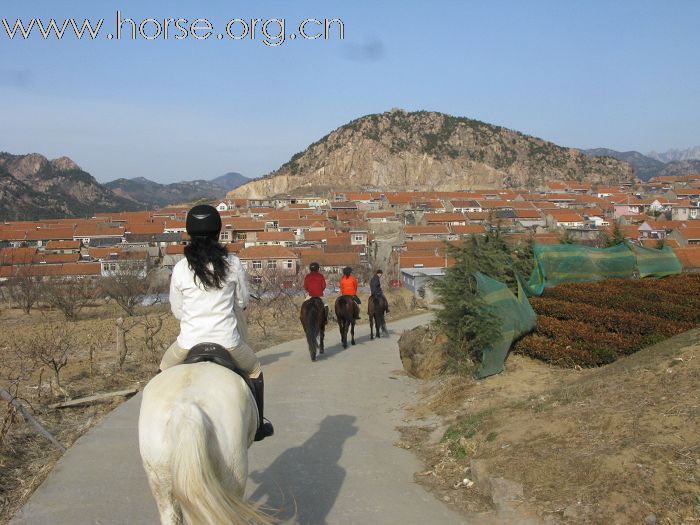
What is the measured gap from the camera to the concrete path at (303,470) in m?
5.36

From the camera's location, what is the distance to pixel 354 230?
92125 millimetres

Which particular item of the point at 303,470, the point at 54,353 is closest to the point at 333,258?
the point at 54,353

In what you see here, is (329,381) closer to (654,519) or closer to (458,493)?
(458,493)

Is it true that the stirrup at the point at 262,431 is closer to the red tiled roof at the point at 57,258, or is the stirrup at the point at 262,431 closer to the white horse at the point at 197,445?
the white horse at the point at 197,445

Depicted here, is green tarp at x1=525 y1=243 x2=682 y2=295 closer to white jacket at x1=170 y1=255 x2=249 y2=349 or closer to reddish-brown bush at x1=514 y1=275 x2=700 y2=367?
reddish-brown bush at x1=514 y1=275 x2=700 y2=367

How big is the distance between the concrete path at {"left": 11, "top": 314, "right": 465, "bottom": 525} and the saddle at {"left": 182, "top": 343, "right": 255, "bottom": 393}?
3.41 ft

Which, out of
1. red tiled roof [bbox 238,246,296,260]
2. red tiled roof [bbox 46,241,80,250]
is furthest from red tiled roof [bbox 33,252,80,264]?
red tiled roof [bbox 238,246,296,260]

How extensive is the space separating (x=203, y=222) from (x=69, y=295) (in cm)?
2748

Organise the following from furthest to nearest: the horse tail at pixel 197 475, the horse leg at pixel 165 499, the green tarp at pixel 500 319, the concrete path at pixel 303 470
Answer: the green tarp at pixel 500 319 < the concrete path at pixel 303 470 < the horse leg at pixel 165 499 < the horse tail at pixel 197 475

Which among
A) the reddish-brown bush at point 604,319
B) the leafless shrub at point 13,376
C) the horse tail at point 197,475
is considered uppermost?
the horse tail at point 197,475

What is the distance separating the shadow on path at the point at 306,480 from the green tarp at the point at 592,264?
7456mm

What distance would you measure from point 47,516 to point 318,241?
79454 millimetres

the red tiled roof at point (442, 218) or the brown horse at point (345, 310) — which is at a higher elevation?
the brown horse at point (345, 310)

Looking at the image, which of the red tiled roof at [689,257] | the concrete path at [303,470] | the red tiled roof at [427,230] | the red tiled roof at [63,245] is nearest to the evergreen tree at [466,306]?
the concrete path at [303,470]
